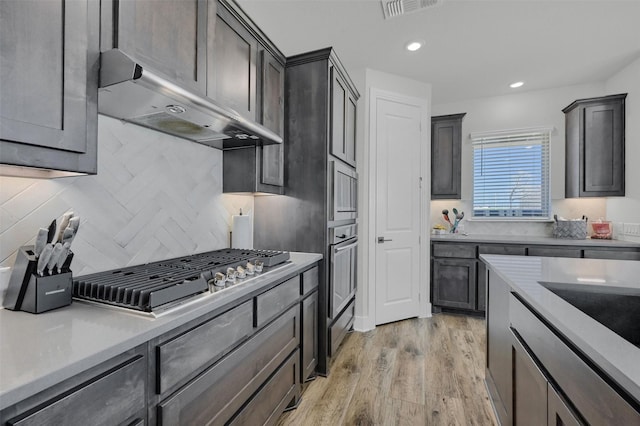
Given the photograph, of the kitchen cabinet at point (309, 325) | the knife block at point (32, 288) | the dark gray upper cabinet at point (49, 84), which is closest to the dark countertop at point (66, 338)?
the knife block at point (32, 288)

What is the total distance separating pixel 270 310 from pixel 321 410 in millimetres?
864

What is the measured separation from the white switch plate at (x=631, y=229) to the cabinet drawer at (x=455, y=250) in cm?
153

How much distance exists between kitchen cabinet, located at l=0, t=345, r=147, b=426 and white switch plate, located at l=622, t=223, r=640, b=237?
4.40m

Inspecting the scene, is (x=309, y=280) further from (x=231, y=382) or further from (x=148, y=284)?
(x=148, y=284)

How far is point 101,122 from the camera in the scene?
1395mm

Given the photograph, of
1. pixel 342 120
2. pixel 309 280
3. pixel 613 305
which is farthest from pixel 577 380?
pixel 342 120

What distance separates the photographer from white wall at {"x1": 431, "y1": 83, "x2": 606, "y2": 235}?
3.76 meters

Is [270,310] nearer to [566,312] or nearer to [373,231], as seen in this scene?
[566,312]

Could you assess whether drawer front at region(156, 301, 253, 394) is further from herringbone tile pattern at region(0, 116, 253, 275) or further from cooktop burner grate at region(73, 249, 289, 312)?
herringbone tile pattern at region(0, 116, 253, 275)

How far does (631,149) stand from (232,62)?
411 cm

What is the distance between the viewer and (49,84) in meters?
0.90

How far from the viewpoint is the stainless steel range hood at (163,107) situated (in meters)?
1.03

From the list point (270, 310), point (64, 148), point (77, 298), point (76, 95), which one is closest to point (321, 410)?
point (270, 310)

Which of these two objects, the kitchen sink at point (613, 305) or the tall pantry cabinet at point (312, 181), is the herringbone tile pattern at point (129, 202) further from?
the kitchen sink at point (613, 305)
